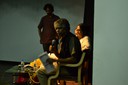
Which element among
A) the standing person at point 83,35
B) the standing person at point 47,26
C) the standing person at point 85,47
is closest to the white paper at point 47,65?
the standing person at point 85,47

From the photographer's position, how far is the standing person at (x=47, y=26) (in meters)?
5.10

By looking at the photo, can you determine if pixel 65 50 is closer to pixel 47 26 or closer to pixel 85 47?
pixel 85 47

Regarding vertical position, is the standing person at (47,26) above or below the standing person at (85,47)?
above

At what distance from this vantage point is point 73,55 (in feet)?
9.80

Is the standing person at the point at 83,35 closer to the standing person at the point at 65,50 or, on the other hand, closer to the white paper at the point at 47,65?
the standing person at the point at 65,50

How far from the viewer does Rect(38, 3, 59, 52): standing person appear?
5098mm


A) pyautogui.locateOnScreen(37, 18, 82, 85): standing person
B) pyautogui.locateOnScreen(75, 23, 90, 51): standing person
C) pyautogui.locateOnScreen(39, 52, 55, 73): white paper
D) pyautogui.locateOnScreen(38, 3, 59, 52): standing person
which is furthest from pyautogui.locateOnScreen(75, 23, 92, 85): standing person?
pyautogui.locateOnScreen(38, 3, 59, 52): standing person

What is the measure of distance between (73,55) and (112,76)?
2.61 feet

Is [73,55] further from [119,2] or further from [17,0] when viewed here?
[17,0]

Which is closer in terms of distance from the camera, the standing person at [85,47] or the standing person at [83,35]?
the standing person at [85,47]

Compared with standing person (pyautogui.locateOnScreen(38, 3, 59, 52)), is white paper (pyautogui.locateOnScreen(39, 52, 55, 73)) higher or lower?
lower

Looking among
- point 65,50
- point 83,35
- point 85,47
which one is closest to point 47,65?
point 65,50

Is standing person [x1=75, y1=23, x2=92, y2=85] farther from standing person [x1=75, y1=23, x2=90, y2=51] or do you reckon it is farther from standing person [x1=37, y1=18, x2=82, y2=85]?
standing person [x1=37, y1=18, x2=82, y2=85]

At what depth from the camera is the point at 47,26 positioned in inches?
203
